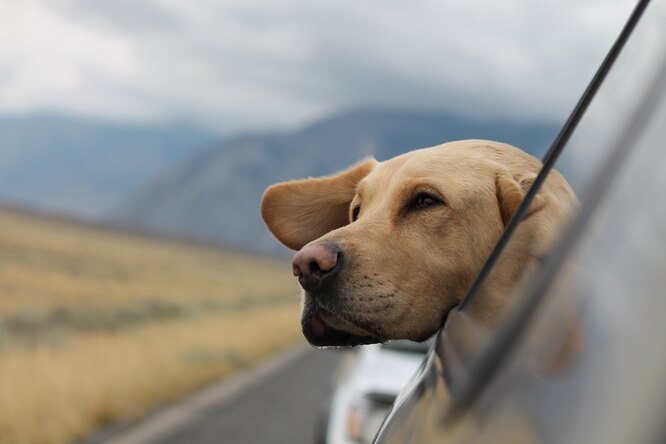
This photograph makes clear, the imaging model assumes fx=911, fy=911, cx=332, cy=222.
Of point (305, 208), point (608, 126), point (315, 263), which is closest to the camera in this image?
point (608, 126)

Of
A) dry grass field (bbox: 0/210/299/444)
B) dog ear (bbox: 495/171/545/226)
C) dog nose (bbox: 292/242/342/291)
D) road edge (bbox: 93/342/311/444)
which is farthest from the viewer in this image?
dry grass field (bbox: 0/210/299/444)

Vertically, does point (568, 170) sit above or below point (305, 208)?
above

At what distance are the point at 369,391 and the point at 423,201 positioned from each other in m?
4.92

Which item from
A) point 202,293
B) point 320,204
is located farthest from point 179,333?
point 202,293

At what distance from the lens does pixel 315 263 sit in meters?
1.35

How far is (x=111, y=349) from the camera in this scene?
48.0ft

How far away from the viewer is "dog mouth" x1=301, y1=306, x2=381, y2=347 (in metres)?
1.40

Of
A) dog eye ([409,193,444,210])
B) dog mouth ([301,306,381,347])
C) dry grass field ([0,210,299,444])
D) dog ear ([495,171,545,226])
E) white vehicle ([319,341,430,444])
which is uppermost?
dog ear ([495,171,545,226])

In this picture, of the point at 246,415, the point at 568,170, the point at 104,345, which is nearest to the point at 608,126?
the point at 568,170

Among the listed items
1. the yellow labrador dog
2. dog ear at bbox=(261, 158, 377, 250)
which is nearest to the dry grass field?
dog ear at bbox=(261, 158, 377, 250)

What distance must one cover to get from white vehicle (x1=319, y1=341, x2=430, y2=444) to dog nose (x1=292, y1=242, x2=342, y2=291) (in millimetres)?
4740

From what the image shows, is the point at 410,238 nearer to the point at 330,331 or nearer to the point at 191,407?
the point at 330,331

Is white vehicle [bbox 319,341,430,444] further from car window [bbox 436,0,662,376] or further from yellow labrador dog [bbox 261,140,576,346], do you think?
car window [bbox 436,0,662,376]

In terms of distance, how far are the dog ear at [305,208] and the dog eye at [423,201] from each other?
23cm
